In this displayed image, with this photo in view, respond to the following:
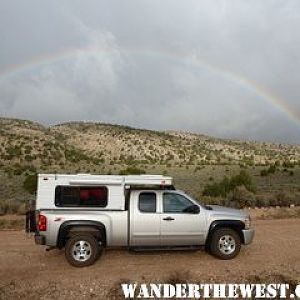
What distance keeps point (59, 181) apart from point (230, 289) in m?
4.70

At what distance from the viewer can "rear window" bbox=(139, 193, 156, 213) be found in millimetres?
11195

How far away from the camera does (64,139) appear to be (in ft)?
343

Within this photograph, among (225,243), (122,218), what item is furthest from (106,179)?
(225,243)

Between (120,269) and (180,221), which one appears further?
(180,221)

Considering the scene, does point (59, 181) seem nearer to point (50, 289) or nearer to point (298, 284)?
point (50, 289)

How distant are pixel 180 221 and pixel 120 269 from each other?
1913 mm

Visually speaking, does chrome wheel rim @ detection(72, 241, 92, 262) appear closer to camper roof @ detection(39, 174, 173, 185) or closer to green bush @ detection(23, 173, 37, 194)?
camper roof @ detection(39, 174, 173, 185)

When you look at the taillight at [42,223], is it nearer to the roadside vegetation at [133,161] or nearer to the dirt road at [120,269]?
the dirt road at [120,269]

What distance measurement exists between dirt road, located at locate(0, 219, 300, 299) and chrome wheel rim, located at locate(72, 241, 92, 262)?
0.96 feet

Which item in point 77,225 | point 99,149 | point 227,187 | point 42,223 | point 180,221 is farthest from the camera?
point 99,149

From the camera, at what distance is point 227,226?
38.2 feet

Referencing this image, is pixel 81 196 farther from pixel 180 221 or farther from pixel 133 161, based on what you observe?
pixel 133 161

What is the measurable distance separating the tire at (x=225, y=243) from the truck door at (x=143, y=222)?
153cm

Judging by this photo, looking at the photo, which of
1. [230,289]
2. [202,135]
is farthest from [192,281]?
[202,135]
